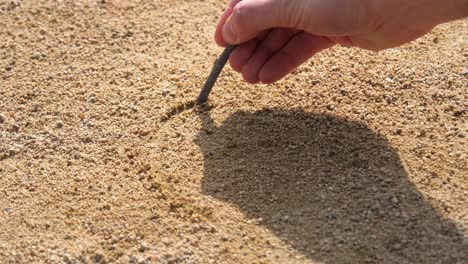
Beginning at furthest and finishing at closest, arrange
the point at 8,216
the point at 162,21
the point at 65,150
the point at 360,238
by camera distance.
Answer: the point at 162,21, the point at 65,150, the point at 8,216, the point at 360,238

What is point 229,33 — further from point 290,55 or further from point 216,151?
point 216,151

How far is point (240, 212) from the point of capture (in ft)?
5.46

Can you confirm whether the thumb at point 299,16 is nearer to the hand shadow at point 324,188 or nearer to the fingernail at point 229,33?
the fingernail at point 229,33

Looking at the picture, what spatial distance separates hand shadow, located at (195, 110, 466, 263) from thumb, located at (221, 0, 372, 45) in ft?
0.87

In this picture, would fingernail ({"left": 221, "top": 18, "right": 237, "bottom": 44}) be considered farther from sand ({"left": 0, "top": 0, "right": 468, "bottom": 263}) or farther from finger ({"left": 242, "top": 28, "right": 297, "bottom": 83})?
sand ({"left": 0, "top": 0, "right": 468, "bottom": 263})

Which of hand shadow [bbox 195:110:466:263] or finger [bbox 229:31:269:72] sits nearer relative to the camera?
hand shadow [bbox 195:110:466:263]

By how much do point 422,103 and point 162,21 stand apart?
36.4 inches

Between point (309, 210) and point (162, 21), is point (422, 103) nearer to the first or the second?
point (309, 210)

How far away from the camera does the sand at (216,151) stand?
5.24ft

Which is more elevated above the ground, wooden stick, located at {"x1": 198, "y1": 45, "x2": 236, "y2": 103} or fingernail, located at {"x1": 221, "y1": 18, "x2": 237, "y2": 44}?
fingernail, located at {"x1": 221, "y1": 18, "x2": 237, "y2": 44}

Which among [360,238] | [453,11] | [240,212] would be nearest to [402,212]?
[360,238]

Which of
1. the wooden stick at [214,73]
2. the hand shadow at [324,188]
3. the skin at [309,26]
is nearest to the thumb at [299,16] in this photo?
the skin at [309,26]

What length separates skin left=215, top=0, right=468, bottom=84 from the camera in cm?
173

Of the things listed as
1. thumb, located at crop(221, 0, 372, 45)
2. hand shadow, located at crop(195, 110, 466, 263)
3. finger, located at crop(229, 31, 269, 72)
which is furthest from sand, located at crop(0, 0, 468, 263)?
thumb, located at crop(221, 0, 372, 45)
